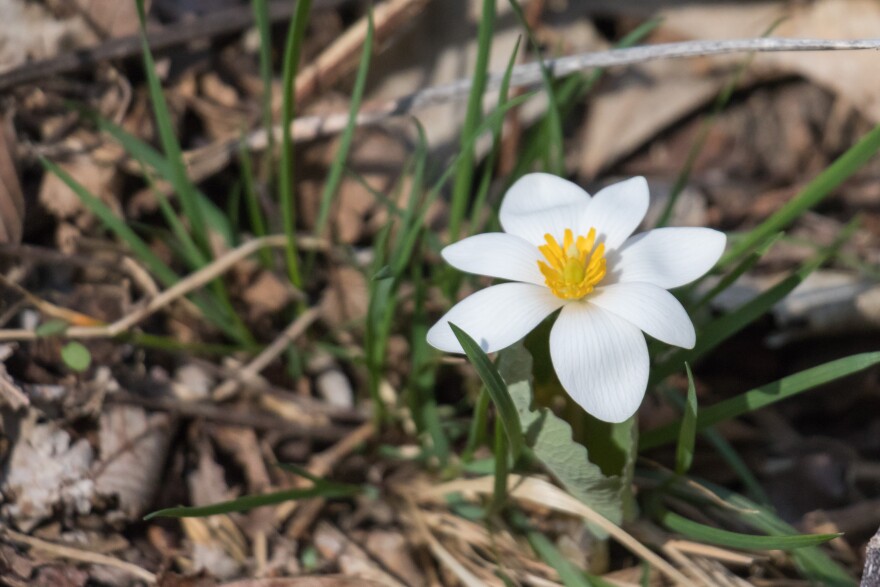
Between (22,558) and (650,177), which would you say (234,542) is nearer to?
(22,558)

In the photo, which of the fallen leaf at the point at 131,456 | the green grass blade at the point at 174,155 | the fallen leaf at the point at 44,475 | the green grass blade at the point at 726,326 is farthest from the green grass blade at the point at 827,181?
the fallen leaf at the point at 44,475

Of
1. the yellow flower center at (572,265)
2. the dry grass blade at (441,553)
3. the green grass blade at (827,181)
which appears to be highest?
the green grass blade at (827,181)

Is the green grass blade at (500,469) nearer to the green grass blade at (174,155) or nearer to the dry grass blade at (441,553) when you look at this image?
the dry grass blade at (441,553)

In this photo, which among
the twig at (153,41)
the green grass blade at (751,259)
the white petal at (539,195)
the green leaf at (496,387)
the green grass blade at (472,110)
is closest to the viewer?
the green leaf at (496,387)

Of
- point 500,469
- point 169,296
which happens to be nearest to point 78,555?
point 169,296

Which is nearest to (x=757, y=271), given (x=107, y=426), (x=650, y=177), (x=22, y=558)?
(x=650, y=177)

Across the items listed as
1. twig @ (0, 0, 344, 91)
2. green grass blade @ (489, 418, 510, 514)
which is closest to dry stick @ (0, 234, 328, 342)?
twig @ (0, 0, 344, 91)

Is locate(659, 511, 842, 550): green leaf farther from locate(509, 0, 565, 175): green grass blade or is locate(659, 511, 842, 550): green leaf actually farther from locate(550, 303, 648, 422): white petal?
locate(509, 0, 565, 175): green grass blade
